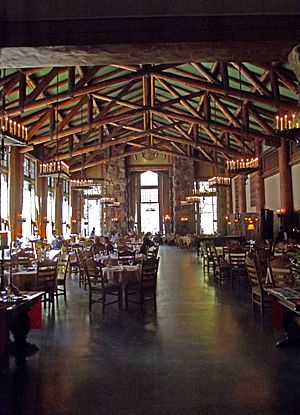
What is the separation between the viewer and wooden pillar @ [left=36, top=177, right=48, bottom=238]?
1890cm

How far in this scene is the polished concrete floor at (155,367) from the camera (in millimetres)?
3113

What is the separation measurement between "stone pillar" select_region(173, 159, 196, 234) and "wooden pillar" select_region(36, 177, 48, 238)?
10.2m

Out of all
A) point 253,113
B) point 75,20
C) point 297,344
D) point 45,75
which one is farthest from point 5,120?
point 253,113

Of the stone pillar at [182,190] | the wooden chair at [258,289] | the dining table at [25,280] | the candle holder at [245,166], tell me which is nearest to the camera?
the wooden chair at [258,289]

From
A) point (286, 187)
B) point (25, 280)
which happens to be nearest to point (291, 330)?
point (25, 280)

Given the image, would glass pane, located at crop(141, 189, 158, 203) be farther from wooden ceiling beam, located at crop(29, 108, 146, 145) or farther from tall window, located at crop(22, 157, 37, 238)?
wooden ceiling beam, located at crop(29, 108, 146, 145)

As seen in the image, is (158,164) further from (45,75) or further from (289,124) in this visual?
(289,124)

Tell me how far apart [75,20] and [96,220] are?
957 inches

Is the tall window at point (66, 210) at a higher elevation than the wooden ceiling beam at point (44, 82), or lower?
lower

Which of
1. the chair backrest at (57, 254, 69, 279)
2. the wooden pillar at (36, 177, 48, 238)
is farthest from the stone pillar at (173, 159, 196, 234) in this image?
the chair backrest at (57, 254, 69, 279)

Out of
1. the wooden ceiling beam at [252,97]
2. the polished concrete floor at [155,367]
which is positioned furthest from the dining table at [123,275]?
the wooden ceiling beam at [252,97]

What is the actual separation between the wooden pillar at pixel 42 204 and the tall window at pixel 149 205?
11.1 metres

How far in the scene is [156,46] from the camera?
385cm

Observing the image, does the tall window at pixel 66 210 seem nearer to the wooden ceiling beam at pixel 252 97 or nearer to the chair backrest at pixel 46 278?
the wooden ceiling beam at pixel 252 97
